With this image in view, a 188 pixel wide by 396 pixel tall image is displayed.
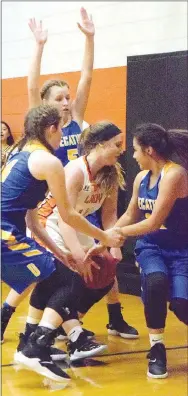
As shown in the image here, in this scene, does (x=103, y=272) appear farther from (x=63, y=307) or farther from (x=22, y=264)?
(x=22, y=264)

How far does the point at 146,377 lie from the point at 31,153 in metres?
1.17

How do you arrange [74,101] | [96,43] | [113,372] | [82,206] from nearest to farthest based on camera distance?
1. [113,372]
2. [82,206]
3. [74,101]
4. [96,43]

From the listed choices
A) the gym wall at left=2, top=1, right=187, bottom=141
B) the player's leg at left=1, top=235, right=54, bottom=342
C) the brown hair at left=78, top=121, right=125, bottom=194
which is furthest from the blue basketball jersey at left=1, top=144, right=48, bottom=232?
the gym wall at left=2, top=1, right=187, bottom=141

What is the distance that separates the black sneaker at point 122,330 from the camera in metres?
4.08

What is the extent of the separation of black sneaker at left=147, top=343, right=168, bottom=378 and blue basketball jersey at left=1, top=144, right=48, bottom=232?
89 centimetres

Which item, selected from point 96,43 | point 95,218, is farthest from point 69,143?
point 96,43

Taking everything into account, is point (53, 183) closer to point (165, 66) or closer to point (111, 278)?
point (111, 278)

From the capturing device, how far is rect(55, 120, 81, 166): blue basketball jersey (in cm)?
423

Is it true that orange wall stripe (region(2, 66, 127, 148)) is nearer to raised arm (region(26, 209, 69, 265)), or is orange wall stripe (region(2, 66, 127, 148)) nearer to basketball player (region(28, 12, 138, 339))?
basketball player (region(28, 12, 138, 339))

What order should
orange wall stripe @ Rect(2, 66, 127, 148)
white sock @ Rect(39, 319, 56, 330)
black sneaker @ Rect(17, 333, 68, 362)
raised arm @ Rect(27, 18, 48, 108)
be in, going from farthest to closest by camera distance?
orange wall stripe @ Rect(2, 66, 127, 148) → raised arm @ Rect(27, 18, 48, 108) → black sneaker @ Rect(17, 333, 68, 362) → white sock @ Rect(39, 319, 56, 330)

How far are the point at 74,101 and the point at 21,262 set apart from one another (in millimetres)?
1277

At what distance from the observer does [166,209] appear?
11.2ft

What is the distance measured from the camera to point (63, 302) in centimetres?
347

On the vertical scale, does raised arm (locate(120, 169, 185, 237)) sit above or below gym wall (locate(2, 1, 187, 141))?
below
